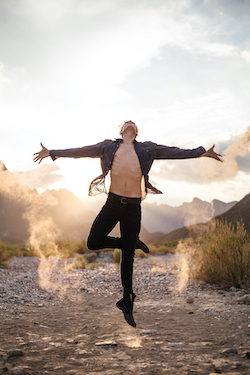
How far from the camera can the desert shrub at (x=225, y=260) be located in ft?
22.3

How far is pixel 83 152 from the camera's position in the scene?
4168 mm

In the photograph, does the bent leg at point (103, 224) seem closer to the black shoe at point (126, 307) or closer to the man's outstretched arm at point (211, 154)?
the black shoe at point (126, 307)

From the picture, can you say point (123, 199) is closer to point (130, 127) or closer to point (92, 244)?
point (92, 244)

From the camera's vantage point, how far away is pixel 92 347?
346 centimetres

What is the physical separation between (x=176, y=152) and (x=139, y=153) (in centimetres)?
53

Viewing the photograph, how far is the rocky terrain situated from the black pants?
0.81m

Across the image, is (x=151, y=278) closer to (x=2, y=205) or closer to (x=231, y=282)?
(x=231, y=282)

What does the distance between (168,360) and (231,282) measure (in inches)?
167

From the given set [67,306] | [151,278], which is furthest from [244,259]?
[67,306]

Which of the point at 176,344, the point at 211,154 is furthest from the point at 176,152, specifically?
the point at 176,344

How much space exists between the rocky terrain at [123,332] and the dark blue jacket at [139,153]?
1.90m

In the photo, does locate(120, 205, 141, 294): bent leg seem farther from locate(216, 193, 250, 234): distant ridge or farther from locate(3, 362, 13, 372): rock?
locate(216, 193, 250, 234): distant ridge

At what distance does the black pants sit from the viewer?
3.88 metres

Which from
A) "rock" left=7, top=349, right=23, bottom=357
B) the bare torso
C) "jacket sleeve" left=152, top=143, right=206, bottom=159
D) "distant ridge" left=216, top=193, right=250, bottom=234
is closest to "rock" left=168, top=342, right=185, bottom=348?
"rock" left=7, top=349, right=23, bottom=357
